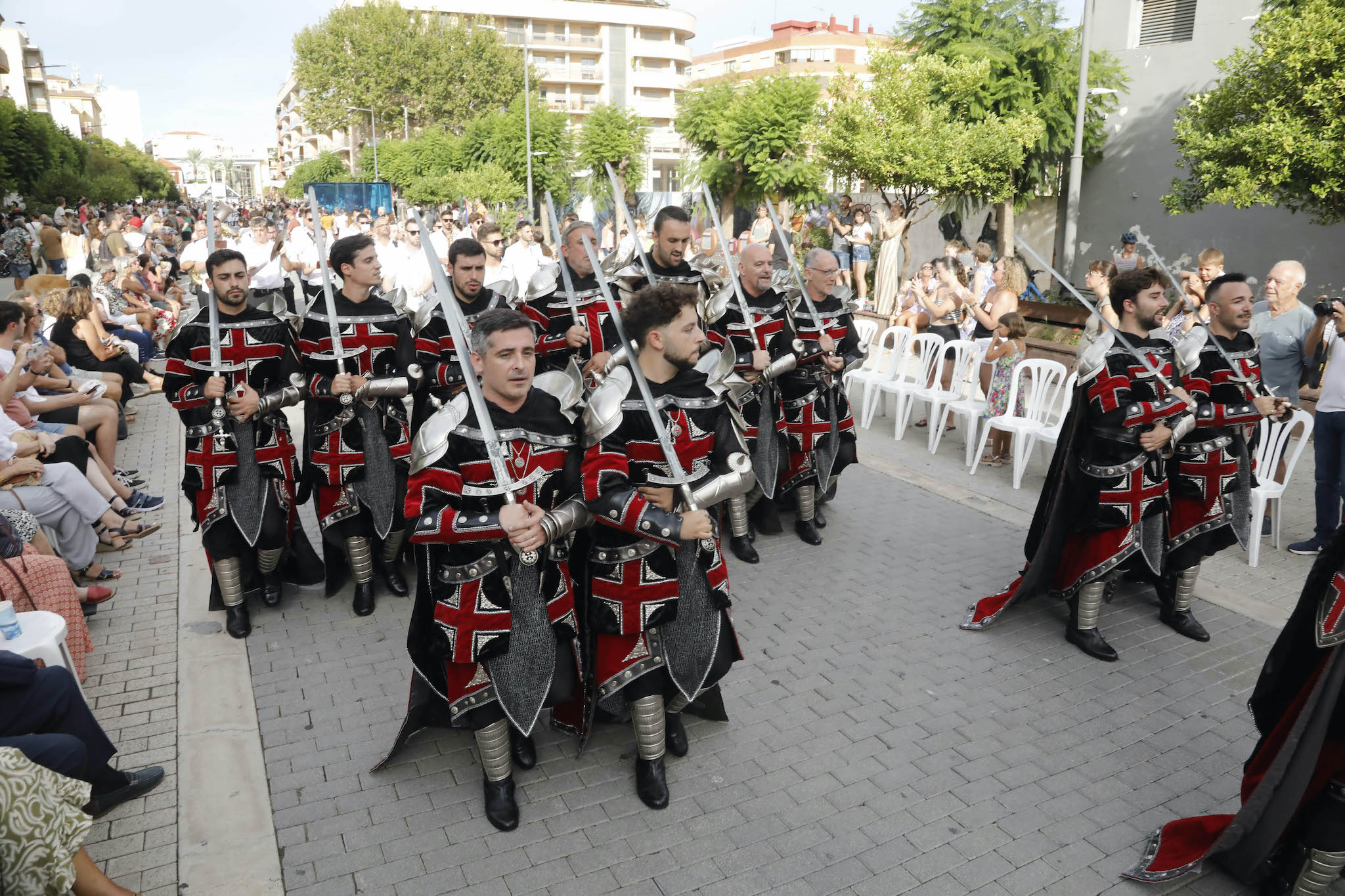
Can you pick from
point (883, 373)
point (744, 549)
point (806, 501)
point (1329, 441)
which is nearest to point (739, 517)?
point (744, 549)

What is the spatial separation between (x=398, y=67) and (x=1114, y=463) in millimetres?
52680

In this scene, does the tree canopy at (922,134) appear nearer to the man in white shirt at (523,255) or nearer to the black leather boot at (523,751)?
the man in white shirt at (523,255)

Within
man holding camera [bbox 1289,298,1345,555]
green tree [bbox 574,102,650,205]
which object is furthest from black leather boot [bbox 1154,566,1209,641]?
green tree [bbox 574,102,650,205]

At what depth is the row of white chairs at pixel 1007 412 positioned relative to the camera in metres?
6.40

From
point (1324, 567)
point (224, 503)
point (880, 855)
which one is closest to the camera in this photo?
point (1324, 567)

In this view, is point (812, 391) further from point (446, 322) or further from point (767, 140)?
point (767, 140)

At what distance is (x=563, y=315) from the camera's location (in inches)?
263

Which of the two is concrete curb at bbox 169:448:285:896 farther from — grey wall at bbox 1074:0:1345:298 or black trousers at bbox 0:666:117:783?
grey wall at bbox 1074:0:1345:298

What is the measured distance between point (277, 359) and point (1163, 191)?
665 inches

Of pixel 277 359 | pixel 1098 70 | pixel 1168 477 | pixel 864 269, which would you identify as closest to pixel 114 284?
pixel 277 359

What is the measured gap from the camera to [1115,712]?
14.7ft

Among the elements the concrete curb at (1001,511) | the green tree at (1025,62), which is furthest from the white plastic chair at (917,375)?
the green tree at (1025,62)

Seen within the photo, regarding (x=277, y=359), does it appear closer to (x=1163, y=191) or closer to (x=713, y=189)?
(x=1163, y=191)

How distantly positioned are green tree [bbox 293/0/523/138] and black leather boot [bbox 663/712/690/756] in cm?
5126
